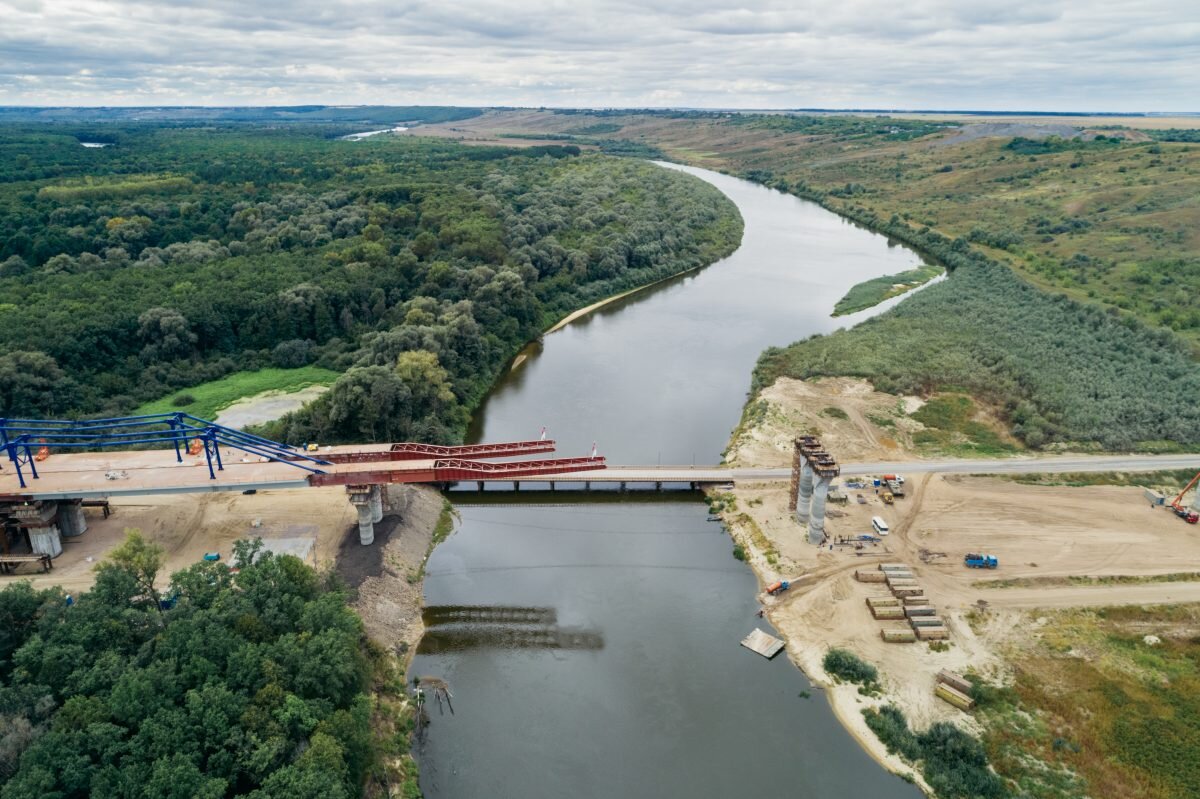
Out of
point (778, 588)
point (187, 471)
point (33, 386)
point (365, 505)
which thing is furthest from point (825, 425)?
point (33, 386)

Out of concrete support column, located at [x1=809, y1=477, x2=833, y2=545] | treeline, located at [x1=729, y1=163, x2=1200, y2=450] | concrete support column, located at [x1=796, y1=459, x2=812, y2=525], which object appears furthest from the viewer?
treeline, located at [x1=729, y1=163, x2=1200, y2=450]

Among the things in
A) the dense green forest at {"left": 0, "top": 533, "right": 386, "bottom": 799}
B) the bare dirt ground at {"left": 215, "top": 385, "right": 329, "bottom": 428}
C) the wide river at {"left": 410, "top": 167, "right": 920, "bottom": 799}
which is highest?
the dense green forest at {"left": 0, "top": 533, "right": 386, "bottom": 799}

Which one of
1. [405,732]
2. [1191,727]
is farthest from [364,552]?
[1191,727]

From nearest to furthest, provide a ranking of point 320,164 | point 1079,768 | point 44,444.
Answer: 1. point 1079,768
2. point 44,444
3. point 320,164

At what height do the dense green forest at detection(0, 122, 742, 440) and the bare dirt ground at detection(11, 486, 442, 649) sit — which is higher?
the dense green forest at detection(0, 122, 742, 440)

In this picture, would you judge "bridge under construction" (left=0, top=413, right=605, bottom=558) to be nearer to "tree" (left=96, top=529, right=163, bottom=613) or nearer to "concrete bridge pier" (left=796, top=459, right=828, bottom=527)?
"tree" (left=96, top=529, right=163, bottom=613)

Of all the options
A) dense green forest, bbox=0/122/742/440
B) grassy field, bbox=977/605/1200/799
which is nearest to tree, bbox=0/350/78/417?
dense green forest, bbox=0/122/742/440

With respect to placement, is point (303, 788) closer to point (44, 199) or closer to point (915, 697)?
point (915, 697)

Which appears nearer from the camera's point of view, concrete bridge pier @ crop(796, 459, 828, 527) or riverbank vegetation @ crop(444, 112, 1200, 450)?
concrete bridge pier @ crop(796, 459, 828, 527)
